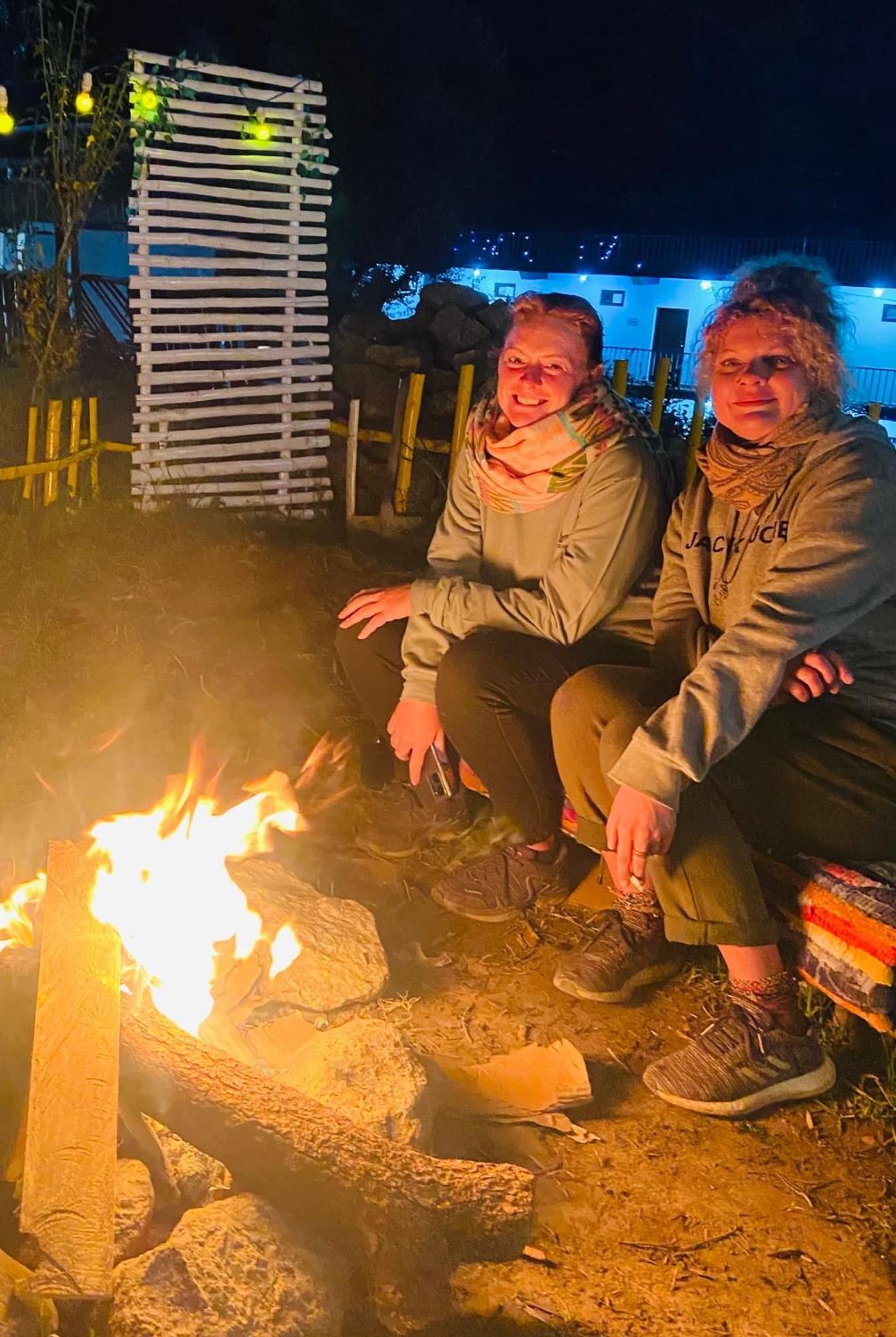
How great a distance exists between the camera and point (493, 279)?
26750 millimetres

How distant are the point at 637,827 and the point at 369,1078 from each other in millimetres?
949

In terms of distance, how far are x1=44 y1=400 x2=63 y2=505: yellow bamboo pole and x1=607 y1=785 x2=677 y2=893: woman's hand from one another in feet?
18.0

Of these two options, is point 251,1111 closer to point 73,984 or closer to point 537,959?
point 73,984

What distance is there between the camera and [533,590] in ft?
13.0

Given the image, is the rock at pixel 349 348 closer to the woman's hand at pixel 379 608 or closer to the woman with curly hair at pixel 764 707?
the woman's hand at pixel 379 608

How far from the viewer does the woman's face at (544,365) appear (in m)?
3.74

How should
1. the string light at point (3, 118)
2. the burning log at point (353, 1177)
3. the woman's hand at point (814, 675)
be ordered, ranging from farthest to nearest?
the string light at point (3, 118) → the woman's hand at point (814, 675) → the burning log at point (353, 1177)

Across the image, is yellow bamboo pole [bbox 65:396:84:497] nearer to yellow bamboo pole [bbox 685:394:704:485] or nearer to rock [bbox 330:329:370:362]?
rock [bbox 330:329:370:362]

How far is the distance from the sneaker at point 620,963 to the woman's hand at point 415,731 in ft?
2.84

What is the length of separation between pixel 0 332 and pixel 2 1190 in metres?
16.5

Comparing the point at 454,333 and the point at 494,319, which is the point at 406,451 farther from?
the point at 494,319

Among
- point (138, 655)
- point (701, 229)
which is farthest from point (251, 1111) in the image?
point (701, 229)

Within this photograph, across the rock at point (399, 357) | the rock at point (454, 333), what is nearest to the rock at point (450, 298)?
the rock at point (454, 333)

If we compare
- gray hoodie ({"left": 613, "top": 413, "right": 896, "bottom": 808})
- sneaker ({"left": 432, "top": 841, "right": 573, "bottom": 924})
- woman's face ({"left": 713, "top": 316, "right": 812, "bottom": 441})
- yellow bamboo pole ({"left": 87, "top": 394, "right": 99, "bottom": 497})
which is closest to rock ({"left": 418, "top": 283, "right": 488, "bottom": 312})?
yellow bamboo pole ({"left": 87, "top": 394, "right": 99, "bottom": 497})
